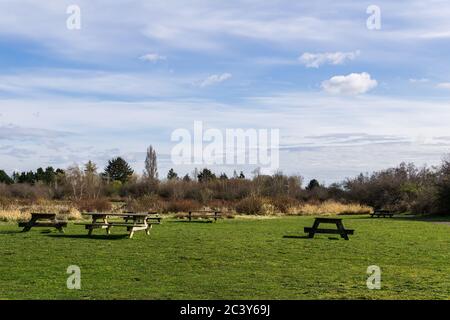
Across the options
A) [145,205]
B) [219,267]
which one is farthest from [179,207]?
[219,267]

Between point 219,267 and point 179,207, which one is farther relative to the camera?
point 179,207

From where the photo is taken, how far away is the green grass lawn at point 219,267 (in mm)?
8375

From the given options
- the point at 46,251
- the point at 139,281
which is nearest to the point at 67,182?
the point at 46,251

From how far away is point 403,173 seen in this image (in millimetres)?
63969

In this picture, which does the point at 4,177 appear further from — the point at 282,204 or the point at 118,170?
the point at 282,204

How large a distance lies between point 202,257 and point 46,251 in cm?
356

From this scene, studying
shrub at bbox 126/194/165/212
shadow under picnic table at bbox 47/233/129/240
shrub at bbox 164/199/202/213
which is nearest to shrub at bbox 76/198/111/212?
shrub at bbox 126/194/165/212

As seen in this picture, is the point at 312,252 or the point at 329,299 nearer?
the point at 329,299

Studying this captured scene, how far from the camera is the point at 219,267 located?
11.0 m

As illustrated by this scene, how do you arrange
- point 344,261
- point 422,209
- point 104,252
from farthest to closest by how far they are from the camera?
1. point 422,209
2. point 104,252
3. point 344,261

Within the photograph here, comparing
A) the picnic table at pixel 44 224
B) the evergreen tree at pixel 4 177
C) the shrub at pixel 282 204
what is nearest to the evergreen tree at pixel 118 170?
the evergreen tree at pixel 4 177

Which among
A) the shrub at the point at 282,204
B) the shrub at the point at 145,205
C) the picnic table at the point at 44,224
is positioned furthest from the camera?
the shrub at the point at 282,204

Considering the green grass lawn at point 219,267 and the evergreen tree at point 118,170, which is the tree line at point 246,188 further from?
the green grass lawn at point 219,267
